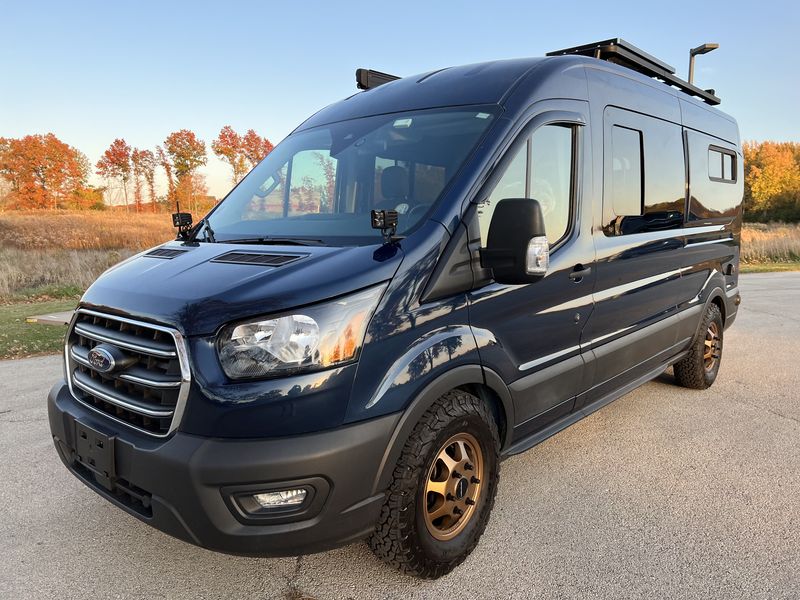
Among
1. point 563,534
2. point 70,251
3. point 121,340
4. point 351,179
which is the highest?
point 351,179

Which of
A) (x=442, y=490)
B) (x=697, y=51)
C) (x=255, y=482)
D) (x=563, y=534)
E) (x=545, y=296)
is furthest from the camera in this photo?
(x=697, y=51)

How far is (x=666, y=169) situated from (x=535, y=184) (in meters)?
1.91

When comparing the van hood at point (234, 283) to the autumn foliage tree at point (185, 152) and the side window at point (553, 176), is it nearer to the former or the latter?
the side window at point (553, 176)

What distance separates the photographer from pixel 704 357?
532 cm

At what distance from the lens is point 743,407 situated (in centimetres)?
493

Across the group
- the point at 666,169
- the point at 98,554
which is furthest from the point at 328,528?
the point at 666,169

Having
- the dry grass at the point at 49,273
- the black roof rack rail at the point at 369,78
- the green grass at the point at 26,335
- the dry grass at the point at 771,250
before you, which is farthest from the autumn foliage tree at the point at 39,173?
the black roof rack rail at the point at 369,78

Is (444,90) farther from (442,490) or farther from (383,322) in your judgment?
(442,490)

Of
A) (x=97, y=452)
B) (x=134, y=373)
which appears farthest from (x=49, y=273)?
(x=134, y=373)

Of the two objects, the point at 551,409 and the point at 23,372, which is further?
the point at 23,372

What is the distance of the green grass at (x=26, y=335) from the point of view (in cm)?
725

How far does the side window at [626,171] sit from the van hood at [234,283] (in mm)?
2011

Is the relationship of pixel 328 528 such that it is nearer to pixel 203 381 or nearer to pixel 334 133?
pixel 203 381

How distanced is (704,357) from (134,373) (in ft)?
16.2
